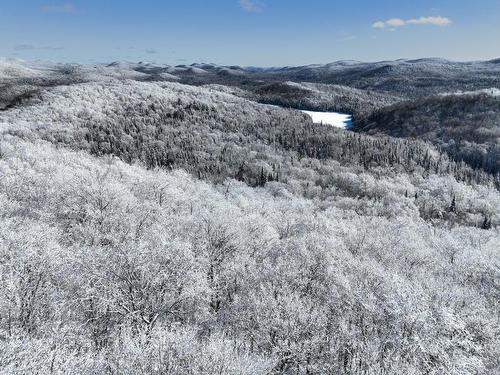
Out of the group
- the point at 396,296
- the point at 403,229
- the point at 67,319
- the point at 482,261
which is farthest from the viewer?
the point at 403,229

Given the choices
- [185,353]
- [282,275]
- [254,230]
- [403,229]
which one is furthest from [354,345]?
[403,229]

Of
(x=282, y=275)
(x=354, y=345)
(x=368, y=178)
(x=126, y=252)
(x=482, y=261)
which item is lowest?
(x=368, y=178)

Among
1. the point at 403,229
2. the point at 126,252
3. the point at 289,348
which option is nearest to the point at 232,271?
the point at 126,252

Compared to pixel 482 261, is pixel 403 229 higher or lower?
lower

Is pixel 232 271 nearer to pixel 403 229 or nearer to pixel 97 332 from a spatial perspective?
pixel 97 332

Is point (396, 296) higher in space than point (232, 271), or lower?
higher

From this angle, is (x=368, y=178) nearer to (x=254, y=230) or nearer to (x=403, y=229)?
(x=403, y=229)

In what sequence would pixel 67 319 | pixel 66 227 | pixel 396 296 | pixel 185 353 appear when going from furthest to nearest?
pixel 66 227 → pixel 396 296 → pixel 67 319 → pixel 185 353

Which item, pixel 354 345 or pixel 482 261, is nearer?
pixel 354 345

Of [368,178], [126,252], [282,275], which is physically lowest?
[368,178]
